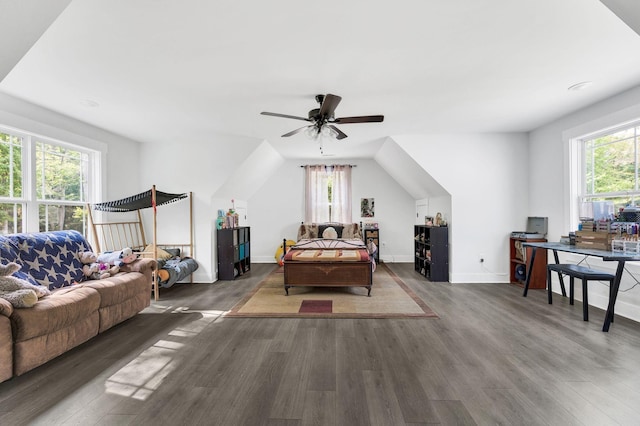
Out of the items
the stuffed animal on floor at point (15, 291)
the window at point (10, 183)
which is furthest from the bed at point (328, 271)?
the window at point (10, 183)

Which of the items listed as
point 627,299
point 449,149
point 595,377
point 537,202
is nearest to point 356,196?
point 449,149

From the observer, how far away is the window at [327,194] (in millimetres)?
7277

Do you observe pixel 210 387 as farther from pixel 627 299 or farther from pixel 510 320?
pixel 627 299

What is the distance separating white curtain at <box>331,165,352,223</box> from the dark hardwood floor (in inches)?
162

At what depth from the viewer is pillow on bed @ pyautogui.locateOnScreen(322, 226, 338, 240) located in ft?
22.4

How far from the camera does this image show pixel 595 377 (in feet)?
7.02

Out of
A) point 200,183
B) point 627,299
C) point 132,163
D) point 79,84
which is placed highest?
point 79,84

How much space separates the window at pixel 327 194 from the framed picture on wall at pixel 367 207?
0.35 m

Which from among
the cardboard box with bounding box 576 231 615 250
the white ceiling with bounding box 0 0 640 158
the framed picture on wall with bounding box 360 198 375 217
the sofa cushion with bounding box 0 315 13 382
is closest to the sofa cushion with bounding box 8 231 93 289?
the sofa cushion with bounding box 0 315 13 382

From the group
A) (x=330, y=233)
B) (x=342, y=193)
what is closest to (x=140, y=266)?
(x=330, y=233)

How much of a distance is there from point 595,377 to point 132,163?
6.46 m

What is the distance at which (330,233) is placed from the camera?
6.86 meters

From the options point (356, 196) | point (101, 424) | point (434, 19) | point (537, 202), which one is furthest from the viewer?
point (356, 196)

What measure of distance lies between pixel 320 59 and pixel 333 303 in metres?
2.91
